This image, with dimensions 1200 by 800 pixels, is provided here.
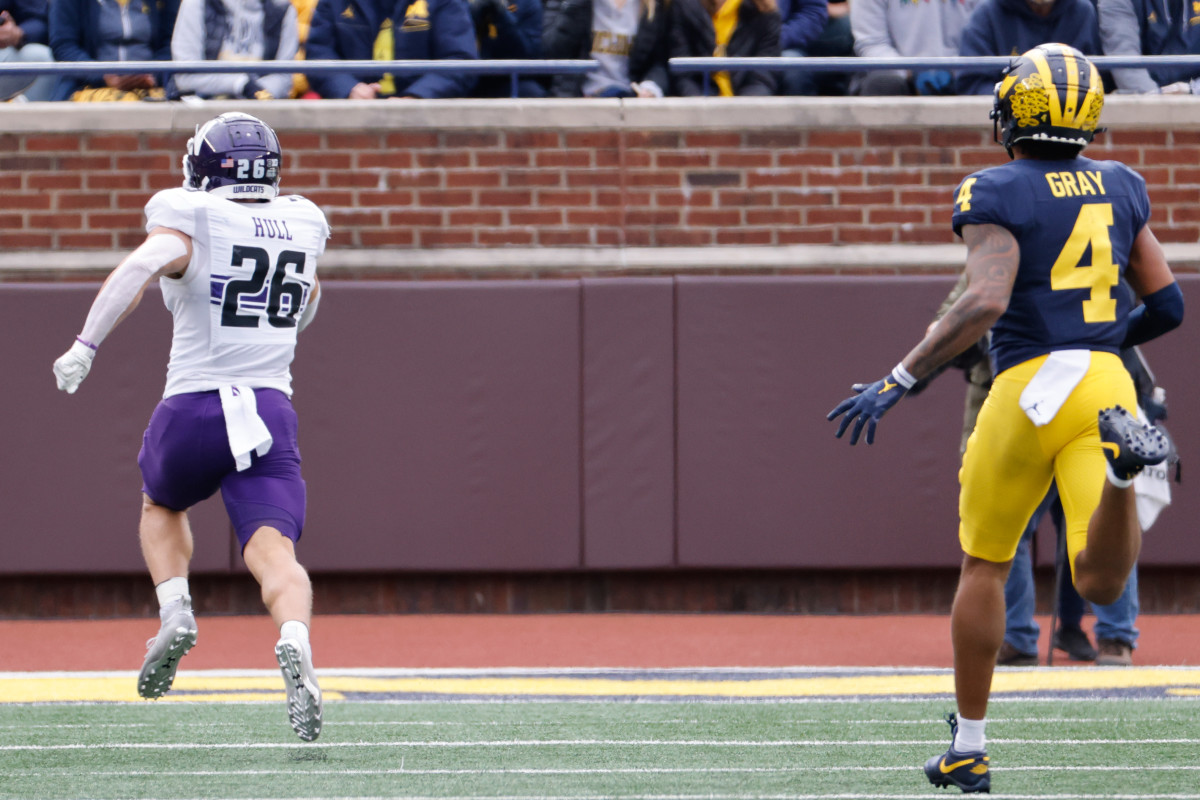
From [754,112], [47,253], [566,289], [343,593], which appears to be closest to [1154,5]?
[754,112]

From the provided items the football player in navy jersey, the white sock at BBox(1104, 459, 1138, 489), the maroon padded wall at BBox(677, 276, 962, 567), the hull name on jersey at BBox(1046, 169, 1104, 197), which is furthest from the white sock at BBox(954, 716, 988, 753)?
the maroon padded wall at BBox(677, 276, 962, 567)

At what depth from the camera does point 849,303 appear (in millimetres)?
9227

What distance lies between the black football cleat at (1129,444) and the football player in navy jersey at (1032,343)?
14 cm

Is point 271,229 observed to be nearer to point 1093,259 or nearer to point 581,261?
point 1093,259

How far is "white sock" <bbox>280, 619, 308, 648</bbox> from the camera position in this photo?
14.8 ft

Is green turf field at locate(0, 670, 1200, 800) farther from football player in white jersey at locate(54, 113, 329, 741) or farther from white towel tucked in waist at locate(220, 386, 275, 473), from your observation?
white towel tucked in waist at locate(220, 386, 275, 473)

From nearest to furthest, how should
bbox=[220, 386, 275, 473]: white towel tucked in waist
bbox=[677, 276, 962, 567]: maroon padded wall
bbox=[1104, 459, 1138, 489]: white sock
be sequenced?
bbox=[1104, 459, 1138, 489]: white sock, bbox=[220, 386, 275, 473]: white towel tucked in waist, bbox=[677, 276, 962, 567]: maroon padded wall

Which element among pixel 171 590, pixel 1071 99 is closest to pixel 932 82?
pixel 1071 99

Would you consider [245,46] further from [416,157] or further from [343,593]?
[343,593]

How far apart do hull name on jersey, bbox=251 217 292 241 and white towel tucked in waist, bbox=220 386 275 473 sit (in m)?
0.48

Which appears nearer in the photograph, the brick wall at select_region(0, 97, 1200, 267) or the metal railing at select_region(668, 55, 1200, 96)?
the metal railing at select_region(668, 55, 1200, 96)

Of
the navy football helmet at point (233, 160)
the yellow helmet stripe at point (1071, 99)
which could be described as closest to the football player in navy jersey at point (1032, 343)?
the yellow helmet stripe at point (1071, 99)

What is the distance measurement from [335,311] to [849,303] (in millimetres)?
2983

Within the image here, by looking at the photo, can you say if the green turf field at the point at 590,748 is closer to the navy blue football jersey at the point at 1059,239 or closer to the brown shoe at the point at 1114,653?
the brown shoe at the point at 1114,653
